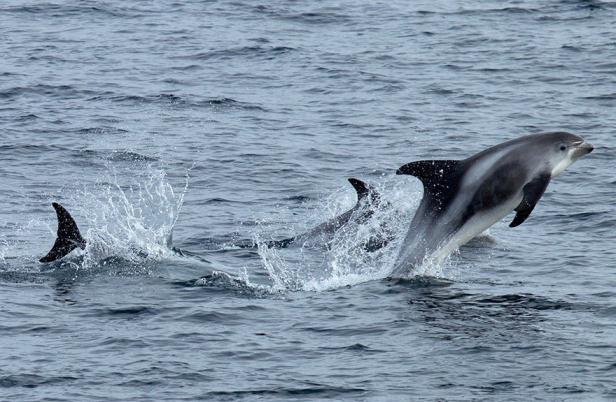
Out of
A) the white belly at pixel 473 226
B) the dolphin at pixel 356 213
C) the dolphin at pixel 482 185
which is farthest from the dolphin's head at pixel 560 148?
the dolphin at pixel 356 213

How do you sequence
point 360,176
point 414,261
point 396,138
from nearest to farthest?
point 414,261 < point 360,176 < point 396,138

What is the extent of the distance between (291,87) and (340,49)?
4599 mm

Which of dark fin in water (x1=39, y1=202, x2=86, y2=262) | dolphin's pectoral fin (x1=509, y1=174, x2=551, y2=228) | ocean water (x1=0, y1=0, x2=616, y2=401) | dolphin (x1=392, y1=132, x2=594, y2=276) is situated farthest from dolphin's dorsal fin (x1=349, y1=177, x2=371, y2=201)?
dolphin's pectoral fin (x1=509, y1=174, x2=551, y2=228)

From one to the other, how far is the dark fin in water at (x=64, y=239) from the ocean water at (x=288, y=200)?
0.67 ft

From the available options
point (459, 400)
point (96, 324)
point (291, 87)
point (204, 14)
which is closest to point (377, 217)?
point (96, 324)

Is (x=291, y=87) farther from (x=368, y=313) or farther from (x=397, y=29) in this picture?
(x=368, y=313)

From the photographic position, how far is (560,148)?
727 inches

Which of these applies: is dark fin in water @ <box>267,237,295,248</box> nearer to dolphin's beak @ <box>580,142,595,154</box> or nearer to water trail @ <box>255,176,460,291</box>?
water trail @ <box>255,176,460,291</box>

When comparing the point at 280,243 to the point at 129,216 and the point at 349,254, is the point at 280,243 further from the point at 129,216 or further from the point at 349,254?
the point at 129,216

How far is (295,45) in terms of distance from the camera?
3894cm

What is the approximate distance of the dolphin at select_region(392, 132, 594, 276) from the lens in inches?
723

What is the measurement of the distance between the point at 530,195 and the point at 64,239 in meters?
6.43

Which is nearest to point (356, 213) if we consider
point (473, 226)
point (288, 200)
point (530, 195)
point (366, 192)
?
point (366, 192)

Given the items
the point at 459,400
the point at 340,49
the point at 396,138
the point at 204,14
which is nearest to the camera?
the point at 459,400
